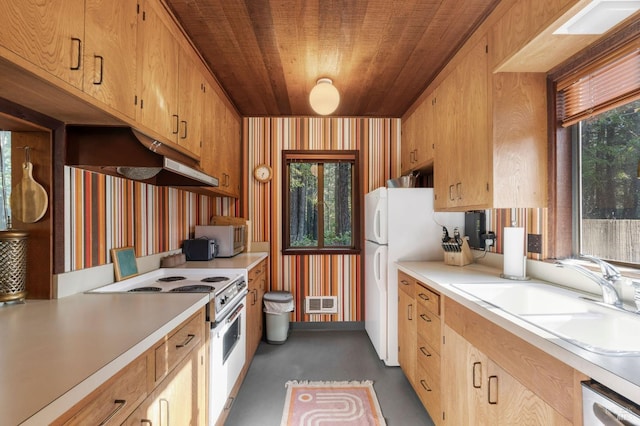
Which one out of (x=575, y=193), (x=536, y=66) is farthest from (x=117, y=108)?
(x=575, y=193)

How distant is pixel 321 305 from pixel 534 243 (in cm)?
233

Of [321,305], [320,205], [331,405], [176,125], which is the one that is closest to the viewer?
[176,125]

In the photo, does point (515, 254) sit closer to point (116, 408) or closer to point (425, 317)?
point (425, 317)

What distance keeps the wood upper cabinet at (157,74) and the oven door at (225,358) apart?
1171 mm

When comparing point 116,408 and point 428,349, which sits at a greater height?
→ point 116,408

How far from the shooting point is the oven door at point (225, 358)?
1629 millimetres

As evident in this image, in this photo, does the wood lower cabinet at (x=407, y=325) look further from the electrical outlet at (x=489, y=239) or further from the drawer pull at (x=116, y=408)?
the drawer pull at (x=116, y=408)

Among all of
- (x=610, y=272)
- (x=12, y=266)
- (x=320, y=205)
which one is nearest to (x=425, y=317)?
(x=610, y=272)

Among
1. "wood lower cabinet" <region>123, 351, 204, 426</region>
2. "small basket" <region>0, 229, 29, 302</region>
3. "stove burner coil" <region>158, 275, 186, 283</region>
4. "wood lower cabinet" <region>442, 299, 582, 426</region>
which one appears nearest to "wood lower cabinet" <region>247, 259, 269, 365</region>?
"stove burner coil" <region>158, 275, 186, 283</region>

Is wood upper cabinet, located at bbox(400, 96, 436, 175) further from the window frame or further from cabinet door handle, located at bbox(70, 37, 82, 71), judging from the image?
cabinet door handle, located at bbox(70, 37, 82, 71)

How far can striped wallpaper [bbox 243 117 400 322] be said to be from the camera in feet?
11.7

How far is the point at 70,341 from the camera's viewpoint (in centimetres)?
90

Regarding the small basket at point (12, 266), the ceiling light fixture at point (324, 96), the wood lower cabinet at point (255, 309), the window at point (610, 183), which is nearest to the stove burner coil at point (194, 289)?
the small basket at point (12, 266)

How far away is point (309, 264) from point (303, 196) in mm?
838
